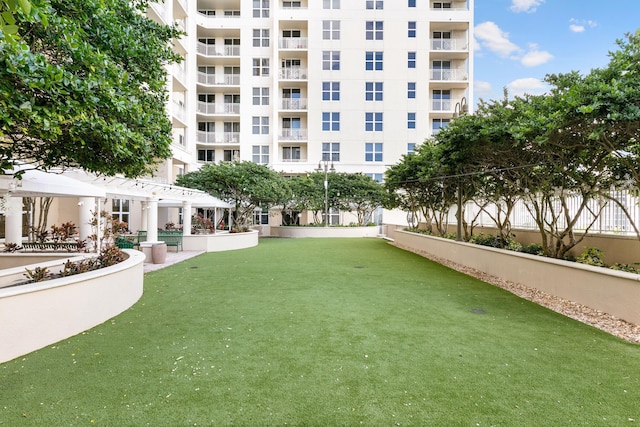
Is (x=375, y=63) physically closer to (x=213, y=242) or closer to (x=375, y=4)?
(x=375, y=4)

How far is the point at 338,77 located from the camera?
32875 mm

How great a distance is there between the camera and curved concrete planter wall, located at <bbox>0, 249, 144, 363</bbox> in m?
4.46

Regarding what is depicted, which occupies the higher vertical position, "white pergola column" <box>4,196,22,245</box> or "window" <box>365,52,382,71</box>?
"window" <box>365,52,382,71</box>

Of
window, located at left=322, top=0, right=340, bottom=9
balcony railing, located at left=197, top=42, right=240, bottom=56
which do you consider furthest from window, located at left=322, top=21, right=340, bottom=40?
balcony railing, located at left=197, top=42, right=240, bottom=56

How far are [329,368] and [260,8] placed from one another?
3649 cm

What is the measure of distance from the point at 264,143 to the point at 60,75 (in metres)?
29.8

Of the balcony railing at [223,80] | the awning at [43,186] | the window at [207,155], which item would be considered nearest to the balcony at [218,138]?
the window at [207,155]

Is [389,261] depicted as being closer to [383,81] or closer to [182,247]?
[182,247]

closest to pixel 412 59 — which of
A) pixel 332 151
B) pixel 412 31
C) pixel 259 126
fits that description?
pixel 412 31

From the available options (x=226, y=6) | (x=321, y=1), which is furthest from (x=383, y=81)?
(x=226, y=6)

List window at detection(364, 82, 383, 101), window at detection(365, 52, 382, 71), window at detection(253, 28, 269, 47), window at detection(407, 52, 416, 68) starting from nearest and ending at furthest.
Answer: window at detection(407, 52, 416, 68), window at detection(365, 52, 382, 71), window at detection(364, 82, 383, 101), window at detection(253, 28, 269, 47)

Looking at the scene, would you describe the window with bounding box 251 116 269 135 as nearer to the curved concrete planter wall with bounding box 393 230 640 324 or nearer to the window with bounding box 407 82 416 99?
the window with bounding box 407 82 416 99

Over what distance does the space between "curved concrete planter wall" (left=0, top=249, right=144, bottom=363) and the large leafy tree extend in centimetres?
186

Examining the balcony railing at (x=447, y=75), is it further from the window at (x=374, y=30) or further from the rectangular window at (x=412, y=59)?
the window at (x=374, y=30)
